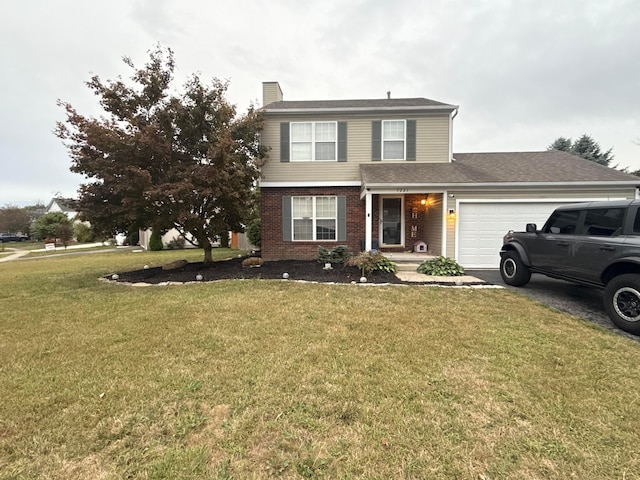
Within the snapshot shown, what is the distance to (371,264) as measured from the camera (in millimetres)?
7648

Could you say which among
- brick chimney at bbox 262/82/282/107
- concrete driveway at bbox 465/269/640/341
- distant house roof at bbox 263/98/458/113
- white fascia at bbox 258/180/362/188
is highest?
brick chimney at bbox 262/82/282/107

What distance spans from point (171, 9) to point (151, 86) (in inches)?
186

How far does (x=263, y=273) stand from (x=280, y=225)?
8.82 ft

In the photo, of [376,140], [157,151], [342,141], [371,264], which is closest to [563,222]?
[371,264]

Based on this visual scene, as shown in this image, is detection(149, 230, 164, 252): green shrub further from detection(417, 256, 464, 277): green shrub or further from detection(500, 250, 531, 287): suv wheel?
detection(500, 250, 531, 287): suv wheel

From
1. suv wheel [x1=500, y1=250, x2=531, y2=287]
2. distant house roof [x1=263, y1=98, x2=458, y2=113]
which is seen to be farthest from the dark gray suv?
distant house roof [x1=263, y1=98, x2=458, y2=113]

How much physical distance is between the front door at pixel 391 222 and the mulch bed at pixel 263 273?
115 inches

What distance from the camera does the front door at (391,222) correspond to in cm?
1058

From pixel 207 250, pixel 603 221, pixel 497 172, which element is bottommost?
pixel 207 250

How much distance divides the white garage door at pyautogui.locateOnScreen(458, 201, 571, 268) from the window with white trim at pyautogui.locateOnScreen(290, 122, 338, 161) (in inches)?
194

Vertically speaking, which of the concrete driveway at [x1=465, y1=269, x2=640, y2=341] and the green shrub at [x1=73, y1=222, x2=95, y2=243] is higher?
the green shrub at [x1=73, y1=222, x2=95, y2=243]

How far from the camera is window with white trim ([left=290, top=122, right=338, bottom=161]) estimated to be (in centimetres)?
1012

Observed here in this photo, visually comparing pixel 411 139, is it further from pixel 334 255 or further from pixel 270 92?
pixel 270 92

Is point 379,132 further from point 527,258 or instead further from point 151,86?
point 151,86
